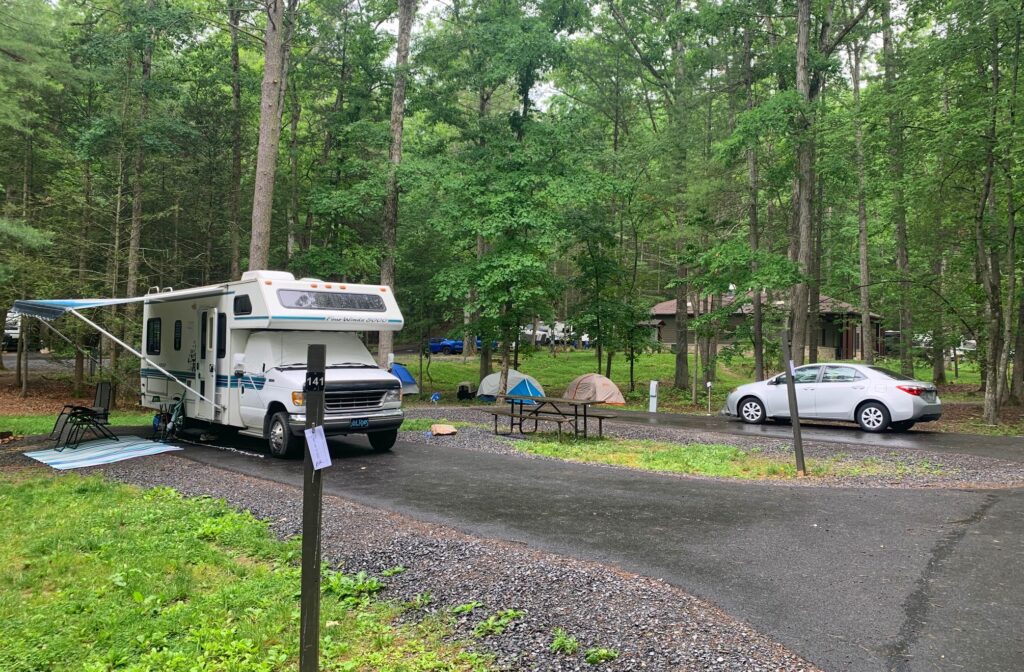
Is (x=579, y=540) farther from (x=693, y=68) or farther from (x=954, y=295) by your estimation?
(x=693, y=68)

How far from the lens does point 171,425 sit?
1179cm

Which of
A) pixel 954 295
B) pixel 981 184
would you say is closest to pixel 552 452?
pixel 981 184

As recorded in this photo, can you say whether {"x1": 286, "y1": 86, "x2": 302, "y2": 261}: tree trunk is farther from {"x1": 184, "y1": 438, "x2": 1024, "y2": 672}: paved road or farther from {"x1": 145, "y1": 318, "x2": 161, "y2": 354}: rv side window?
{"x1": 184, "y1": 438, "x2": 1024, "y2": 672}: paved road

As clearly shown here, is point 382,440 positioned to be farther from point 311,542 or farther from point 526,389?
point 526,389

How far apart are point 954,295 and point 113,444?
21.5 metres

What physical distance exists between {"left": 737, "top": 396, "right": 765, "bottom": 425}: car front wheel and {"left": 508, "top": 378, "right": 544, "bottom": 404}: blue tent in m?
6.10

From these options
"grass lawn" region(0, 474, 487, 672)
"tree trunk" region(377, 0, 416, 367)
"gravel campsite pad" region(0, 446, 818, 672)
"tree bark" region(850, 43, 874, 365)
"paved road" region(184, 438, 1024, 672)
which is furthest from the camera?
"tree trunk" region(377, 0, 416, 367)

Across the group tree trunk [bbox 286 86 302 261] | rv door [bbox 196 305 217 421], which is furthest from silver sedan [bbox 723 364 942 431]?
tree trunk [bbox 286 86 302 261]

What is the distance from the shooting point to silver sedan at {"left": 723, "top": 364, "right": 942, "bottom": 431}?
43.8 feet

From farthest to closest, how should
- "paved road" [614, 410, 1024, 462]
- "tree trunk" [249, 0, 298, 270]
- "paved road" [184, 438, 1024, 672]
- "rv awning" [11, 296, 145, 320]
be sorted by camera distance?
"tree trunk" [249, 0, 298, 270] → "paved road" [614, 410, 1024, 462] → "rv awning" [11, 296, 145, 320] → "paved road" [184, 438, 1024, 672]

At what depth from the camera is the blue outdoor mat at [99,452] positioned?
960 cm

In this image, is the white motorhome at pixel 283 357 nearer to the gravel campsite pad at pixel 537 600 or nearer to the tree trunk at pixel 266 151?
the tree trunk at pixel 266 151

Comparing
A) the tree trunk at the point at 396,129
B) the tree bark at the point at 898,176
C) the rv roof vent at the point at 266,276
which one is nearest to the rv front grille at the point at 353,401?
the rv roof vent at the point at 266,276

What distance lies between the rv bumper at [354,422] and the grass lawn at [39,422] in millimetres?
6805
